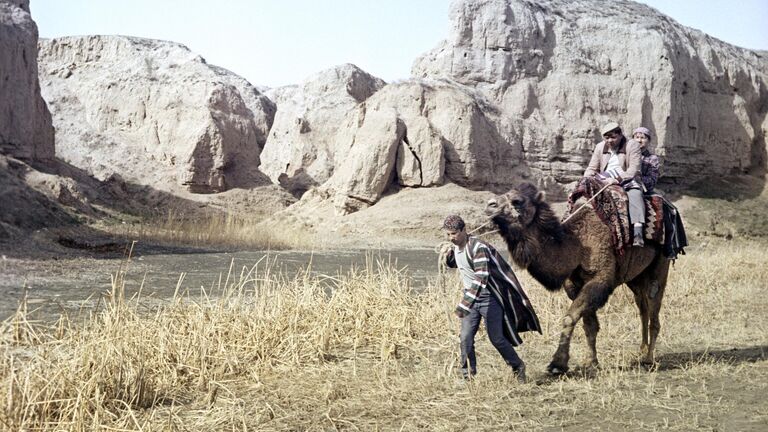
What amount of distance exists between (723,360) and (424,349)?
3.00 m

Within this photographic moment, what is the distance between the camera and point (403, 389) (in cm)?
597

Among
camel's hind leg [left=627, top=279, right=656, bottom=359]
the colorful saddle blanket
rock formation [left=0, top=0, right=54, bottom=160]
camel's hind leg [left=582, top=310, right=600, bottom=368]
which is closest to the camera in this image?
camel's hind leg [left=582, top=310, right=600, bottom=368]

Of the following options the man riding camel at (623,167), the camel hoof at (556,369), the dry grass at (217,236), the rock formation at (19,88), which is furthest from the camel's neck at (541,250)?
the rock formation at (19,88)

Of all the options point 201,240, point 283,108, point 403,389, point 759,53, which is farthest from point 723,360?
point 759,53

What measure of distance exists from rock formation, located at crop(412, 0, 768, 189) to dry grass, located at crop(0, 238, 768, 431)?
2352 centimetres

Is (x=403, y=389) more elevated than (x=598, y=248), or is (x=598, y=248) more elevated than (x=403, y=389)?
(x=598, y=248)

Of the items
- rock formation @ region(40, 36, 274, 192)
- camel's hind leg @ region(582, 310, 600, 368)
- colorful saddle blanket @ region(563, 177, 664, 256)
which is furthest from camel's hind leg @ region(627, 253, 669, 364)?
rock formation @ region(40, 36, 274, 192)

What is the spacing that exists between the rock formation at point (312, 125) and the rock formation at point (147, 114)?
2391 mm

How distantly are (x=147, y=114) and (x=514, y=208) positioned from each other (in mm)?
37072

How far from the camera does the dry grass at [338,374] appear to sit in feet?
16.8

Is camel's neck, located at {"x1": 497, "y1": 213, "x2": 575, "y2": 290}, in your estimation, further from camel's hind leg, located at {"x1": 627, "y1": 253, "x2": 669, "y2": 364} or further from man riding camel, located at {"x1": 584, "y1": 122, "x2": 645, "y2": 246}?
camel's hind leg, located at {"x1": 627, "y1": 253, "x2": 669, "y2": 364}

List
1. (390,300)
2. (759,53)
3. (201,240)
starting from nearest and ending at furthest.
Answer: (390,300) < (201,240) < (759,53)

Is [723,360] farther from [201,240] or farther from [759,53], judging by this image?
[759,53]

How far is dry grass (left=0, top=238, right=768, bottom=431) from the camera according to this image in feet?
16.8
